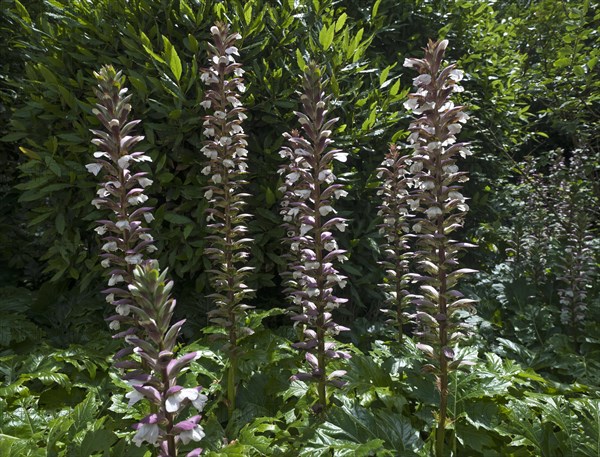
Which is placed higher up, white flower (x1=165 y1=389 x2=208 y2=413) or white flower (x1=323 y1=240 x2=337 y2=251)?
white flower (x1=323 y1=240 x2=337 y2=251)

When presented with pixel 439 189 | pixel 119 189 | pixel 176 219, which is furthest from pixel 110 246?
pixel 439 189

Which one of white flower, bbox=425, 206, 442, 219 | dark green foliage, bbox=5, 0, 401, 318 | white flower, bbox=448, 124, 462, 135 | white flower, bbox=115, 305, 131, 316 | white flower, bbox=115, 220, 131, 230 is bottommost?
white flower, bbox=115, 305, 131, 316

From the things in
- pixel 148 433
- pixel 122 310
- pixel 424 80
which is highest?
pixel 424 80

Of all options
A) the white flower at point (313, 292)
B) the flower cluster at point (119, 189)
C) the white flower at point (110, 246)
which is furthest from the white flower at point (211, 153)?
the white flower at point (313, 292)

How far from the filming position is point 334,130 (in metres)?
4.07

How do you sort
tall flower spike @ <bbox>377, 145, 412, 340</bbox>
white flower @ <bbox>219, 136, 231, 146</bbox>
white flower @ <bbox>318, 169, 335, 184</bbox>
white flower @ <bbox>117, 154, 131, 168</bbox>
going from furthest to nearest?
tall flower spike @ <bbox>377, 145, 412, 340</bbox> → white flower @ <bbox>219, 136, 231, 146</bbox> → white flower @ <bbox>318, 169, 335, 184</bbox> → white flower @ <bbox>117, 154, 131, 168</bbox>

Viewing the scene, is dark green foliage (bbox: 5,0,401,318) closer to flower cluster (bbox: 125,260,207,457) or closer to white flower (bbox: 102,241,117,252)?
white flower (bbox: 102,241,117,252)

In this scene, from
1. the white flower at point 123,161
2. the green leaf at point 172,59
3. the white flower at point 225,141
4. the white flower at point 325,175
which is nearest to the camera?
the white flower at point 123,161

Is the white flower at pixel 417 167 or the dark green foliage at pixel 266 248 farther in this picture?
the dark green foliage at pixel 266 248

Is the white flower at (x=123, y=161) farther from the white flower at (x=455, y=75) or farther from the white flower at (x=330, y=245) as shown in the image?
the white flower at (x=455, y=75)

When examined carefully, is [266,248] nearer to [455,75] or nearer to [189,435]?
[455,75]

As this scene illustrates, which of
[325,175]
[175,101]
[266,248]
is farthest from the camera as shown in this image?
[266,248]

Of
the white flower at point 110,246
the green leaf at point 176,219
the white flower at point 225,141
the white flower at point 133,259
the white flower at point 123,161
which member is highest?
the white flower at point 225,141

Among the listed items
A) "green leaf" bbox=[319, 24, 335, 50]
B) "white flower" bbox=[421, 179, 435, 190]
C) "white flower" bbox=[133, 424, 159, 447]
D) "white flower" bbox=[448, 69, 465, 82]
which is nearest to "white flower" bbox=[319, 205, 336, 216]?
"white flower" bbox=[421, 179, 435, 190]
